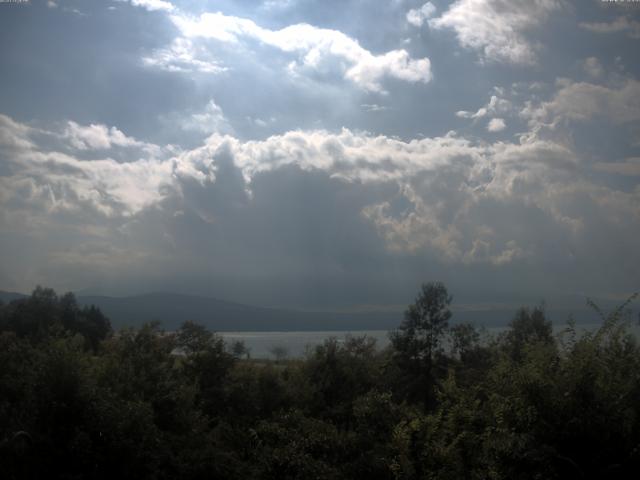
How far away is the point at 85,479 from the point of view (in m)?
15.6

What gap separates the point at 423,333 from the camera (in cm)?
6112

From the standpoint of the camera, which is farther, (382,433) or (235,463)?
(382,433)

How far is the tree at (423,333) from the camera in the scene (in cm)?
5970

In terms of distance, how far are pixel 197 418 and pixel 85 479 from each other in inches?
370

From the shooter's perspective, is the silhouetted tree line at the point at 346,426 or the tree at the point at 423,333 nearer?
the silhouetted tree line at the point at 346,426

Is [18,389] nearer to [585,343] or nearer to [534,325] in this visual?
[585,343]

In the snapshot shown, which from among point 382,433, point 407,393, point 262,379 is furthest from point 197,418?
point 407,393

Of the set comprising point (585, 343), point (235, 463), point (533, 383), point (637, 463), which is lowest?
point (235, 463)

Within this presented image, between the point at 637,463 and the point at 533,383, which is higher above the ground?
the point at 533,383

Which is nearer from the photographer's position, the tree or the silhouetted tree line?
the silhouetted tree line

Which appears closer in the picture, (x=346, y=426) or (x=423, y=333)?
(x=346, y=426)

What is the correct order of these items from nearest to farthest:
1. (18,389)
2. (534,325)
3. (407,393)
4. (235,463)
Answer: (18,389) < (235,463) < (407,393) < (534,325)

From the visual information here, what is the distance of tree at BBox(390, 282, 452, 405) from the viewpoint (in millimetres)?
59700

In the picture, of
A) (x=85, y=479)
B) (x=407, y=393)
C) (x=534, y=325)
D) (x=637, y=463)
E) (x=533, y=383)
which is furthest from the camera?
(x=534, y=325)
